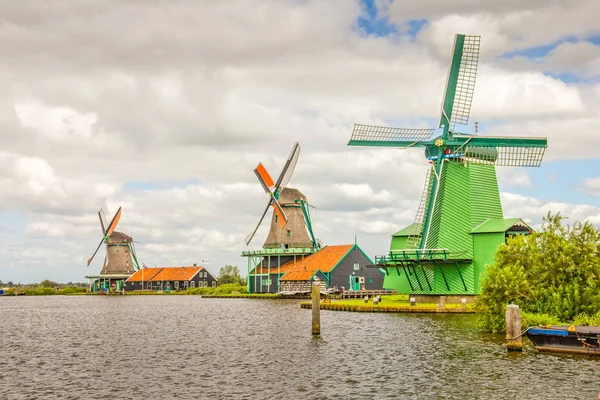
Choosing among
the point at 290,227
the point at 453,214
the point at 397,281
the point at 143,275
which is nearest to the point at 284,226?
the point at 290,227

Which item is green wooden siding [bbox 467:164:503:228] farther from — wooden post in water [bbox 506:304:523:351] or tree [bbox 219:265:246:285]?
tree [bbox 219:265:246:285]

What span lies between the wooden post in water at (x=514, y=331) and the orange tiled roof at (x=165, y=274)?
94594mm

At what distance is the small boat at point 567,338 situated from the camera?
26.7 meters

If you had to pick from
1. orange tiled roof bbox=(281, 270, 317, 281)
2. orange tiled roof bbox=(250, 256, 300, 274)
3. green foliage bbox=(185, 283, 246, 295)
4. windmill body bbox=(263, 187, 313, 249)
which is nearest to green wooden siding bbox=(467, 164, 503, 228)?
orange tiled roof bbox=(281, 270, 317, 281)

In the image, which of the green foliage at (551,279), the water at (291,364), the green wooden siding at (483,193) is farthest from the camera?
the green wooden siding at (483,193)

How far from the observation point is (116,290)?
409 ft

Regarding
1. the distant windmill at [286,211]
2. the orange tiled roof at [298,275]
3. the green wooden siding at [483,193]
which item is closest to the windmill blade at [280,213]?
the distant windmill at [286,211]

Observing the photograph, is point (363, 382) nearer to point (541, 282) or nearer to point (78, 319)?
point (541, 282)

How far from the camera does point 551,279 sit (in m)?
33.1

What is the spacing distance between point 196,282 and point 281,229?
39045 mm

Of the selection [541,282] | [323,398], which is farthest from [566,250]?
[323,398]

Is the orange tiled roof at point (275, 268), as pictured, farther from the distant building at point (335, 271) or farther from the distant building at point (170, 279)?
the distant building at point (170, 279)

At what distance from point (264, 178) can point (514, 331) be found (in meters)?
58.9


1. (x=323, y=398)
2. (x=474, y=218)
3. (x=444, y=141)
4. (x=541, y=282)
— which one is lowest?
(x=323, y=398)
